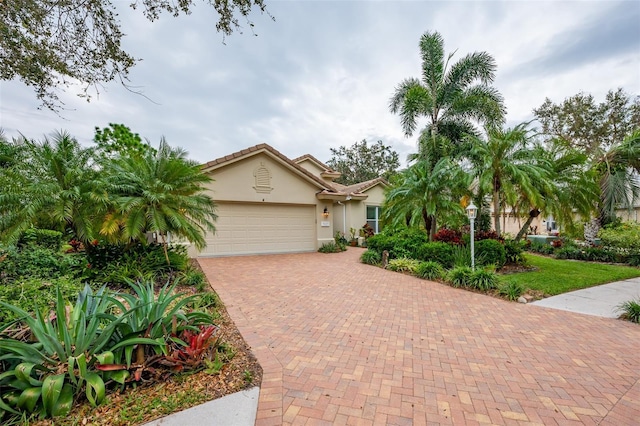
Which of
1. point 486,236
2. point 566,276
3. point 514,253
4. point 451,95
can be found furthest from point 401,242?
point 451,95

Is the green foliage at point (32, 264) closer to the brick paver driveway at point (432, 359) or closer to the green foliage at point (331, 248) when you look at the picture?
the brick paver driveway at point (432, 359)

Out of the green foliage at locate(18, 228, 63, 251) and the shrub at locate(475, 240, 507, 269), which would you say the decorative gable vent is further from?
the shrub at locate(475, 240, 507, 269)

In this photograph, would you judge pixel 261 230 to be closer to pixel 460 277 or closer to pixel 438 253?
pixel 438 253

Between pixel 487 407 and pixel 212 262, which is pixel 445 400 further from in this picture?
pixel 212 262

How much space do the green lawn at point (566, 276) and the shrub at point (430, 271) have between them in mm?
1575

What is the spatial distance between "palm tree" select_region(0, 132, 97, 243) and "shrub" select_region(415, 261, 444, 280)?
8688 millimetres

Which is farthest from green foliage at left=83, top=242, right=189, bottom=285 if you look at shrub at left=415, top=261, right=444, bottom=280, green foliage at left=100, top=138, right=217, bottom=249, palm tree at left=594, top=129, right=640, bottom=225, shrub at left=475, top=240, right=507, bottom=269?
palm tree at left=594, top=129, right=640, bottom=225

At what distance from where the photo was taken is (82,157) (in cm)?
634

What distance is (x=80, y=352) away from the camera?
2.68 m

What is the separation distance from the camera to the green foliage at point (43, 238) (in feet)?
20.0

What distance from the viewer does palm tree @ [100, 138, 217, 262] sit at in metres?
6.50

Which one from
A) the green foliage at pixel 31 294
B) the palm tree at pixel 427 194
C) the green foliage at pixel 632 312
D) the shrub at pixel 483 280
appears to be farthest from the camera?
the palm tree at pixel 427 194

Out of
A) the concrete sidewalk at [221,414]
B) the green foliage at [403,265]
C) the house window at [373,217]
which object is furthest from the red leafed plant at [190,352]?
the house window at [373,217]

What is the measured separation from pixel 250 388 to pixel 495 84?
49.7 ft
